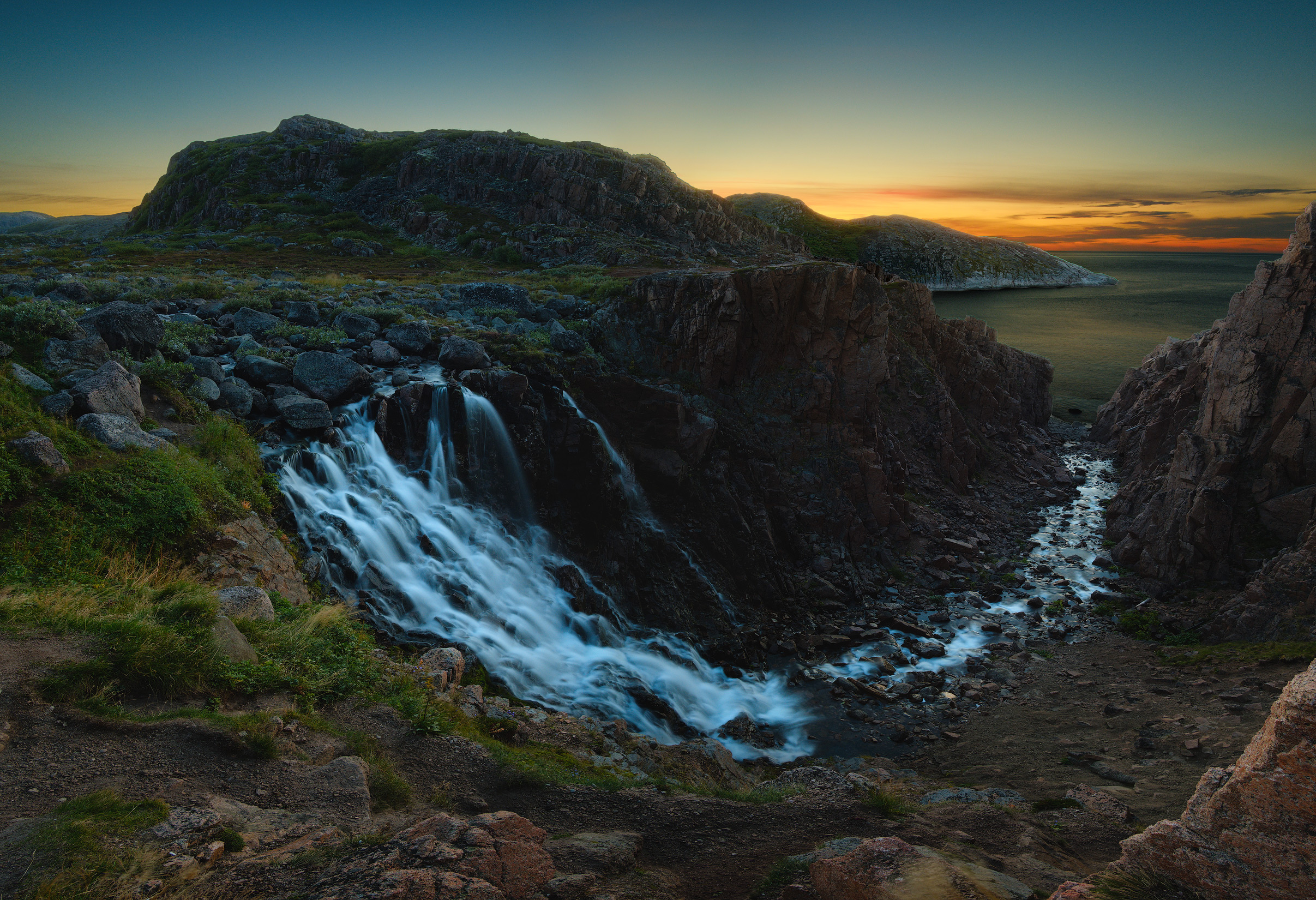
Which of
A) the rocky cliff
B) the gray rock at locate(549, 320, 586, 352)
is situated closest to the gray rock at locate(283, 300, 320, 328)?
the gray rock at locate(549, 320, 586, 352)

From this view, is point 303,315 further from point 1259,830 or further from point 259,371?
point 1259,830

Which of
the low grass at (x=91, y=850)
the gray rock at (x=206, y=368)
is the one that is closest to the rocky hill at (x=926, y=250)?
the gray rock at (x=206, y=368)

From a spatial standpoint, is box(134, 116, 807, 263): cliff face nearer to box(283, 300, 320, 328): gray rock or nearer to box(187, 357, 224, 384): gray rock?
box(283, 300, 320, 328): gray rock

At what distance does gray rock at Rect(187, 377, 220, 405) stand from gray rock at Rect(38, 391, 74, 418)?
10.2 feet

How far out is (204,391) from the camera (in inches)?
603

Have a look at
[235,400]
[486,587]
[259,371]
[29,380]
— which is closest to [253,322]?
[259,371]

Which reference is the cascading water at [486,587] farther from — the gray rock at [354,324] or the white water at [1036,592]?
the gray rock at [354,324]

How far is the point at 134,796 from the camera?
5.36 meters

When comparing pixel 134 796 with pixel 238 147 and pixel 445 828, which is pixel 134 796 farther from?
pixel 238 147

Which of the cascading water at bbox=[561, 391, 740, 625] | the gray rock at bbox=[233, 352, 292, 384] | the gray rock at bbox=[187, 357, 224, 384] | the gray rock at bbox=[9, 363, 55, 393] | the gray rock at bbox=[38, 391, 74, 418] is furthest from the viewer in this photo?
the cascading water at bbox=[561, 391, 740, 625]

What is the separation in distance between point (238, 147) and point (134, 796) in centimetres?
9498

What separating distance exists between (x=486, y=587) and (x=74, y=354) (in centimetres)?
1012

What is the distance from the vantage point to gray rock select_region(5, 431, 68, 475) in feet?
32.1

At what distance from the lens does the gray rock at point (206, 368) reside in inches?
629
